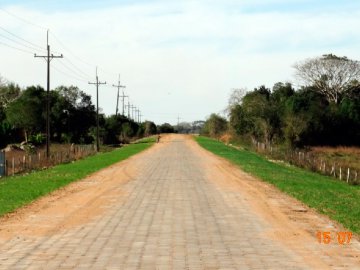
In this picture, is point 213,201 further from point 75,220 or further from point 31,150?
point 31,150

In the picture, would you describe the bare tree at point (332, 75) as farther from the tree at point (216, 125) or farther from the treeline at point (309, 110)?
the tree at point (216, 125)

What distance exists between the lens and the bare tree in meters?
85.1

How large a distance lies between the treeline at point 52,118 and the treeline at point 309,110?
1840 centimetres

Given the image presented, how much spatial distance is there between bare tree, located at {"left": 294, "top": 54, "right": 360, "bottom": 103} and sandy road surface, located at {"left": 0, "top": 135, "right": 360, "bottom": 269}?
228 ft

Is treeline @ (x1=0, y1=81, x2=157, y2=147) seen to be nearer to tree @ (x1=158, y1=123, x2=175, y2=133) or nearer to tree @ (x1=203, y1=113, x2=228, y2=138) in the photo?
tree @ (x1=203, y1=113, x2=228, y2=138)

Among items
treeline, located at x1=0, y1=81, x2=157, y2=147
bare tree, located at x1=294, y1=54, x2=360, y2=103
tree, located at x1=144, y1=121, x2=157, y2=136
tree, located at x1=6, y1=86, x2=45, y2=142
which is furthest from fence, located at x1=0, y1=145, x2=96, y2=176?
tree, located at x1=144, y1=121, x2=157, y2=136

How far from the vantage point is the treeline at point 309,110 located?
65438 mm

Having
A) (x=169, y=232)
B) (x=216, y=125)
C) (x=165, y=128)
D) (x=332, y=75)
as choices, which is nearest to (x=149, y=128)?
(x=216, y=125)

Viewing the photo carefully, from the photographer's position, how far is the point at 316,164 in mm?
42312

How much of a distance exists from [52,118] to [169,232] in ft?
192

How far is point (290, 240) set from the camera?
10.4 meters

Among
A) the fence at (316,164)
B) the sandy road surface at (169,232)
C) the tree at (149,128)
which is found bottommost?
the fence at (316,164)
